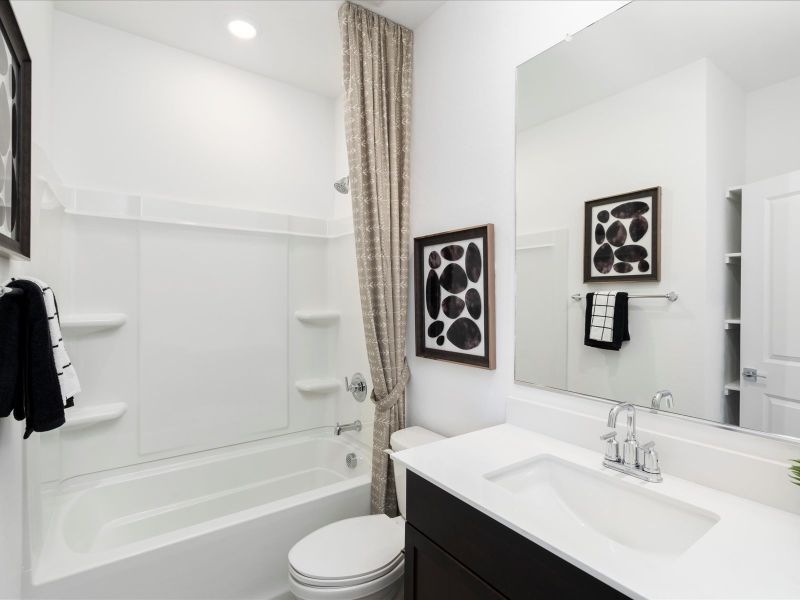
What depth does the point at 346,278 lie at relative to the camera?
2572mm

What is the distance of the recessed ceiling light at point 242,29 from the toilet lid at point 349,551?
7.74 feet

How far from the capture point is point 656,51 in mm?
→ 1164

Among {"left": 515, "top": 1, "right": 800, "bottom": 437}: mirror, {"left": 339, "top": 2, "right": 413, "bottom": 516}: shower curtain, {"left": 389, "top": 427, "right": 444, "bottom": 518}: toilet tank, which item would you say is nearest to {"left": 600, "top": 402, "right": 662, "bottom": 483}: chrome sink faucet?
{"left": 515, "top": 1, "right": 800, "bottom": 437}: mirror

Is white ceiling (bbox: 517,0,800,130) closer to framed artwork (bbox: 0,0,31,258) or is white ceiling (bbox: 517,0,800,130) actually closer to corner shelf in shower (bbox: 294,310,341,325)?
framed artwork (bbox: 0,0,31,258)

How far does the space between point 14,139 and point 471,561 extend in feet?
5.28

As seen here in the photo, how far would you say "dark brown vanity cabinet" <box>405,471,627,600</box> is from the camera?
30.9 inches

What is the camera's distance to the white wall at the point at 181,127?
2.00 m

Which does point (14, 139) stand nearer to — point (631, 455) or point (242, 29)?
point (242, 29)

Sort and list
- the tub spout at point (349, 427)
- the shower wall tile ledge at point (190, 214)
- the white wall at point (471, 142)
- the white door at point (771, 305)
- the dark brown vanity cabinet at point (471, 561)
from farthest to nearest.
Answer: the tub spout at point (349, 427) < the shower wall tile ledge at point (190, 214) < the white wall at point (471, 142) < the white door at point (771, 305) < the dark brown vanity cabinet at point (471, 561)

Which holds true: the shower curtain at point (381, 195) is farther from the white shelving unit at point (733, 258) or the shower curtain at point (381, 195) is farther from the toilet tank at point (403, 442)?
the white shelving unit at point (733, 258)

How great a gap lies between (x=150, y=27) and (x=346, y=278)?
164 cm

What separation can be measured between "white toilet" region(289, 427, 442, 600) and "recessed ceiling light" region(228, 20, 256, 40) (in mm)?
2357

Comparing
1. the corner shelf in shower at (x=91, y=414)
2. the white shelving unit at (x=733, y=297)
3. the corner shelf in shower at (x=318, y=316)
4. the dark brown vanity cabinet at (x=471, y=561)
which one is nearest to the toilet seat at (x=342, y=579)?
the dark brown vanity cabinet at (x=471, y=561)

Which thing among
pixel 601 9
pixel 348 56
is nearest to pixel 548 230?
pixel 601 9
